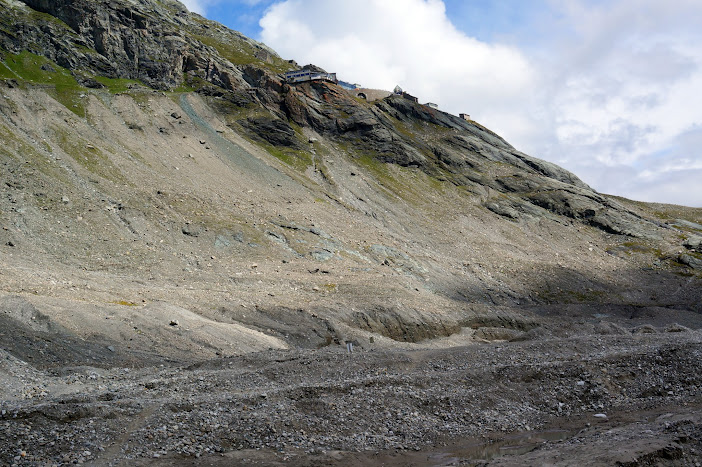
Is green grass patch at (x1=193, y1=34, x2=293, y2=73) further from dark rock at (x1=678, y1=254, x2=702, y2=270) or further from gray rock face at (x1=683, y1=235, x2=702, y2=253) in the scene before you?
gray rock face at (x1=683, y1=235, x2=702, y2=253)

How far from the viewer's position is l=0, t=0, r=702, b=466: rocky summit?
64.8ft

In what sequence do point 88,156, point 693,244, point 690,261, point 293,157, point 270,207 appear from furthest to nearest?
point 693,244 → point 293,157 → point 690,261 → point 270,207 → point 88,156

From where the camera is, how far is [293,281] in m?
48.8

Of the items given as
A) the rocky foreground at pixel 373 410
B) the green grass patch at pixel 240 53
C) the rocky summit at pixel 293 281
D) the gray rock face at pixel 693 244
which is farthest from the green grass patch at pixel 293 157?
the gray rock face at pixel 693 244

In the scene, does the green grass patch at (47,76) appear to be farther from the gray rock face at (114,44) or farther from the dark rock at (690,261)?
the dark rock at (690,261)

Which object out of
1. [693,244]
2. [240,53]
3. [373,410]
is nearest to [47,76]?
[240,53]

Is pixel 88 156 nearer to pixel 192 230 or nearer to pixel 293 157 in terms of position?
pixel 192 230

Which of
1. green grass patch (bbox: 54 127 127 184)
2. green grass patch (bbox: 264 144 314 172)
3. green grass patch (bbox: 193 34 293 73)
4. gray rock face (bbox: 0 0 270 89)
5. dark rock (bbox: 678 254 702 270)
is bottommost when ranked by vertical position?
green grass patch (bbox: 54 127 127 184)

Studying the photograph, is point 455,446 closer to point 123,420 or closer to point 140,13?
point 123,420

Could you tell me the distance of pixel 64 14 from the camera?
9862cm

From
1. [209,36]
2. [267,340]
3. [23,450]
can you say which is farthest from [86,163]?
[209,36]

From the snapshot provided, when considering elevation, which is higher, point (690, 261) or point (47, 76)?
point (47, 76)

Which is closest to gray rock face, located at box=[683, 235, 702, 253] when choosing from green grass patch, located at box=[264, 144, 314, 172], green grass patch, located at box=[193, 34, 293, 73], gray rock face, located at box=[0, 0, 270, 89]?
green grass patch, located at box=[264, 144, 314, 172]

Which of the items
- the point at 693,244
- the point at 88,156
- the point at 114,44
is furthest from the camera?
the point at 114,44
